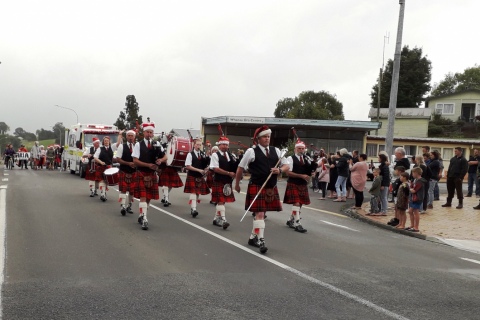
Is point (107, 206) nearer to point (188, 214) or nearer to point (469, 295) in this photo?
point (188, 214)

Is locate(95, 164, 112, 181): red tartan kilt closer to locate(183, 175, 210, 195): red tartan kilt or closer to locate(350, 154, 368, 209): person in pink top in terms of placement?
locate(183, 175, 210, 195): red tartan kilt

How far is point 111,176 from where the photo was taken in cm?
1309

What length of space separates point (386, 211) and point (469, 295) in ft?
27.9

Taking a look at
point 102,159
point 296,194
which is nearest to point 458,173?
point 296,194

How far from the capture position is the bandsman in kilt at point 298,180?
10773 mm

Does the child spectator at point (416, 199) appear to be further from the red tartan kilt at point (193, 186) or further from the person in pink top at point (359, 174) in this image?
the red tartan kilt at point (193, 186)

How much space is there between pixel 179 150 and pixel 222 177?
174 centimetres

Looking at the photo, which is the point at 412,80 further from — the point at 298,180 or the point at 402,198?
the point at 298,180

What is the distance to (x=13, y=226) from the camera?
9.65 m

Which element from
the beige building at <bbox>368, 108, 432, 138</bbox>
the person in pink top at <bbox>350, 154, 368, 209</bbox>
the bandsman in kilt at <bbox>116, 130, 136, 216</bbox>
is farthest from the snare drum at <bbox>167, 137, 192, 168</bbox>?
the beige building at <bbox>368, 108, 432, 138</bbox>

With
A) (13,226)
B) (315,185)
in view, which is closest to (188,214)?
(13,226)

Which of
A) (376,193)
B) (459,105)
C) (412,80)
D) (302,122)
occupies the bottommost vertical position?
(376,193)

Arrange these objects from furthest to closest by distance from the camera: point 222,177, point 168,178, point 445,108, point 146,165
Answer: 1. point 445,108
2. point 168,178
3. point 222,177
4. point 146,165

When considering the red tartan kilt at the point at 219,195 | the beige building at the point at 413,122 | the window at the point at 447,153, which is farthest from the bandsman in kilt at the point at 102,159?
the beige building at the point at 413,122
